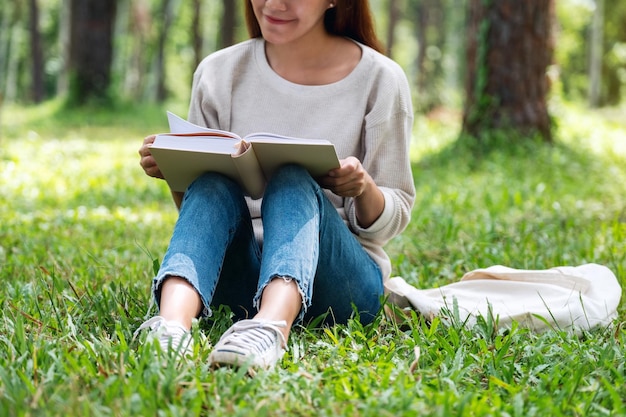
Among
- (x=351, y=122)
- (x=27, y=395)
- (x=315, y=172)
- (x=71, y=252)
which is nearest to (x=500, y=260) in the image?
(x=351, y=122)

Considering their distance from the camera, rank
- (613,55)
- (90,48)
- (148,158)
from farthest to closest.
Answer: (613,55), (90,48), (148,158)

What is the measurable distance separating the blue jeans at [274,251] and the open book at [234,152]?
0.05 metres

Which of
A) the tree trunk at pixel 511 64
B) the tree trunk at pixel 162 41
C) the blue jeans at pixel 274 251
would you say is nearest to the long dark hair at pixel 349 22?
the blue jeans at pixel 274 251

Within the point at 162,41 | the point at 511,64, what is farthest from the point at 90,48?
the point at 162,41

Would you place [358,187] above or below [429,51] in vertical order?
above

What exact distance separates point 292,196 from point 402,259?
1445 millimetres

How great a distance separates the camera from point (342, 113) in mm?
2877

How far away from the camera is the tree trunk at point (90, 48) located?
1302 cm

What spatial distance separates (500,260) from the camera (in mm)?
3779

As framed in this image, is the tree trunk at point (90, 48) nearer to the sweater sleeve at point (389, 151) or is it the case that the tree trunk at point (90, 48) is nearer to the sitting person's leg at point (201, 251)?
the sweater sleeve at point (389, 151)

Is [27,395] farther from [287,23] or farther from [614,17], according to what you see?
[614,17]

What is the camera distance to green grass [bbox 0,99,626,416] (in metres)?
1.90

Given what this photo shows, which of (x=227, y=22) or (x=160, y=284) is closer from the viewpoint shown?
(x=160, y=284)

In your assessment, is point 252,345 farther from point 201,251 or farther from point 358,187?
point 358,187
